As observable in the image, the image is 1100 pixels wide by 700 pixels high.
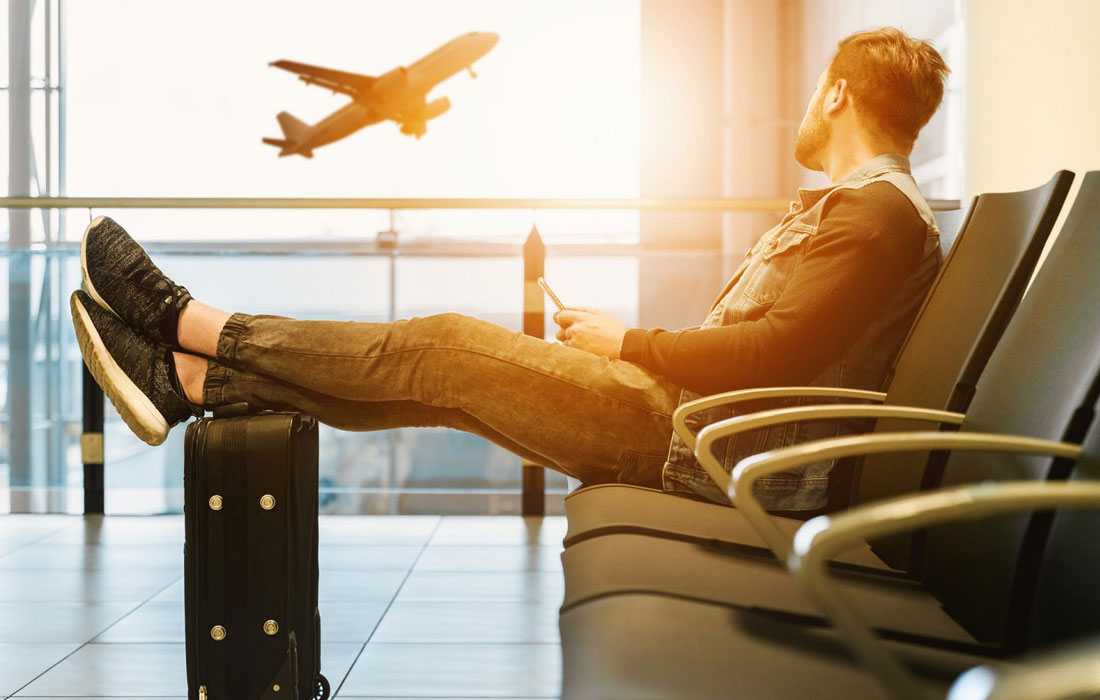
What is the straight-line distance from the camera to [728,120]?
9.73m

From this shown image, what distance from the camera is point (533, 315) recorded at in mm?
3250

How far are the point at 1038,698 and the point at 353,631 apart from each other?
1.81 m

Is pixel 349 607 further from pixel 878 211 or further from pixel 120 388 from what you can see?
pixel 878 211

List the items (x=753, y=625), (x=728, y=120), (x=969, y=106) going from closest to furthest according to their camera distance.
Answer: (x=753, y=625) < (x=969, y=106) < (x=728, y=120)

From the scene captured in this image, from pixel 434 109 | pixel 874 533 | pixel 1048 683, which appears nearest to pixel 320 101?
pixel 434 109

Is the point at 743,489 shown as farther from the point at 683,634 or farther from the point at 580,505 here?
the point at 580,505

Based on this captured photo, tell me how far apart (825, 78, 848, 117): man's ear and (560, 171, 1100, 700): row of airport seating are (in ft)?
1.21

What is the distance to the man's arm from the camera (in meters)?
1.41

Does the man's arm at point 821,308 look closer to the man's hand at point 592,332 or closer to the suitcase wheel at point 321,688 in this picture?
the man's hand at point 592,332

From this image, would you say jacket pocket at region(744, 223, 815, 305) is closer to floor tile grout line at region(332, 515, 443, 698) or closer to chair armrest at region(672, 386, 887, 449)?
chair armrest at region(672, 386, 887, 449)

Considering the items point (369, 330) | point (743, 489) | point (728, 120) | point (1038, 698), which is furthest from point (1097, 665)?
point (728, 120)

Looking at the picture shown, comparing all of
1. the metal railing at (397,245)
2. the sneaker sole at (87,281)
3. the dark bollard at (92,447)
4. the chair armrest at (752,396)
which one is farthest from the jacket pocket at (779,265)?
the dark bollard at (92,447)

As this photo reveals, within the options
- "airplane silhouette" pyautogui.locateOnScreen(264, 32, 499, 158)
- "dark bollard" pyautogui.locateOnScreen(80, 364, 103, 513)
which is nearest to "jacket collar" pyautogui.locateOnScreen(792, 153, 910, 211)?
"dark bollard" pyautogui.locateOnScreen(80, 364, 103, 513)

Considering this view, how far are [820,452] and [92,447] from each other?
10.2ft
